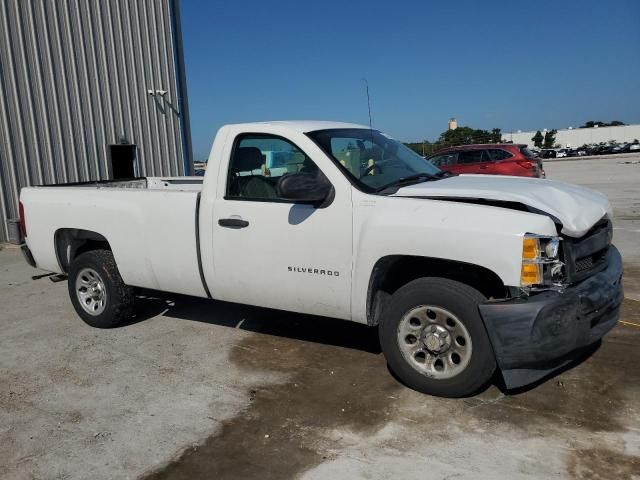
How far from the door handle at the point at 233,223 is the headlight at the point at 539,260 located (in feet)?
6.88

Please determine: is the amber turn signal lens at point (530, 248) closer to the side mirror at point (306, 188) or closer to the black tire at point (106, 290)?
the side mirror at point (306, 188)

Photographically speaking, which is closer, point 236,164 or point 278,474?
point 278,474

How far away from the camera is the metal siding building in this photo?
11000 mm

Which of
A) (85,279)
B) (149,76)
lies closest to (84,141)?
(149,76)

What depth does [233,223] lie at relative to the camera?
14.3 ft

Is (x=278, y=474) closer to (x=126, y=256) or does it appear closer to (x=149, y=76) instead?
(x=126, y=256)

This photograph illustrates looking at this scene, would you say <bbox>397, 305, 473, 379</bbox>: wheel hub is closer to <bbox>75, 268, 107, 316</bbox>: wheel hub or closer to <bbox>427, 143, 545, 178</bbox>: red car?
<bbox>75, 268, 107, 316</bbox>: wheel hub

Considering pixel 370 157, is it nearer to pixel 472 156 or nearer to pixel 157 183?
pixel 157 183

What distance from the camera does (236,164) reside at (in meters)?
4.53

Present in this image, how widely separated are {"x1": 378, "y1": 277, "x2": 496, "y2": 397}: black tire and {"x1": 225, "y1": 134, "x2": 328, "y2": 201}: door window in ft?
4.72


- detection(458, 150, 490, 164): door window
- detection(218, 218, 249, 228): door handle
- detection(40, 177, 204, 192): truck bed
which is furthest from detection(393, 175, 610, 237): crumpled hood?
detection(458, 150, 490, 164): door window

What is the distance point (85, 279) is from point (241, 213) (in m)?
2.20

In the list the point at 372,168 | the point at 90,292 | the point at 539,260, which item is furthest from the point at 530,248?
the point at 90,292

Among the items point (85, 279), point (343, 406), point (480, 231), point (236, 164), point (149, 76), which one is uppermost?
point (149, 76)
